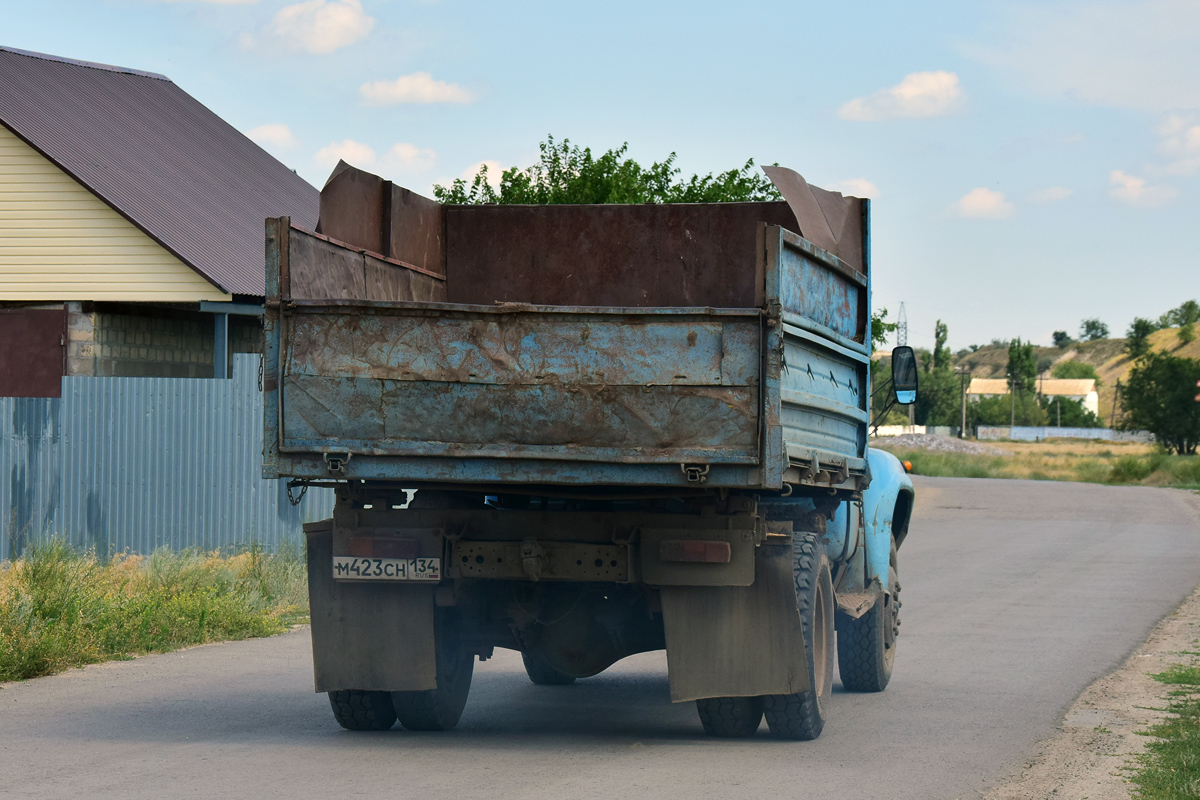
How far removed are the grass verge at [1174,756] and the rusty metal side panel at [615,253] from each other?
3.68 meters

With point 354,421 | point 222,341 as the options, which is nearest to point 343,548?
point 354,421

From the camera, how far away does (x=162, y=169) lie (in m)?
21.5

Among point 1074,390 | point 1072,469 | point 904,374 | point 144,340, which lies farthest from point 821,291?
point 1074,390

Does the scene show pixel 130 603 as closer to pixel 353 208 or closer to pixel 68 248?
pixel 353 208

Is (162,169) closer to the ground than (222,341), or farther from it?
farther from it

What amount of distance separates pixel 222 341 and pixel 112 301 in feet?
5.06

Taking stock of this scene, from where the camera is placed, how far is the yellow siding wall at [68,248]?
19.2 metres

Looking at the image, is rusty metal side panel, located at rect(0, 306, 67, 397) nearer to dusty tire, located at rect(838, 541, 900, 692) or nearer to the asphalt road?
the asphalt road

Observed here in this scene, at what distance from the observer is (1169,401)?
73.5 metres

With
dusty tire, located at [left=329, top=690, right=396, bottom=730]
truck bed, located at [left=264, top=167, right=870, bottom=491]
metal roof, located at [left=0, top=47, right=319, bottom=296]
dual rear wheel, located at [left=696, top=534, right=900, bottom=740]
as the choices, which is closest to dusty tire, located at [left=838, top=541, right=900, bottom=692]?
dual rear wheel, located at [left=696, top=534, right=900, bottom=740]

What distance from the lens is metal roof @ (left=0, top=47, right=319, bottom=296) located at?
63.3ft

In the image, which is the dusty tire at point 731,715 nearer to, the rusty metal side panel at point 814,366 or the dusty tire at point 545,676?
the rusty metal side panel at point 814,366

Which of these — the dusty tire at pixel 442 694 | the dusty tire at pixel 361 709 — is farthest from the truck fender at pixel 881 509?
the dusty tire at pixel 361 709

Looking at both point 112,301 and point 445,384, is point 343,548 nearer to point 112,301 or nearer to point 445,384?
point 445,384
